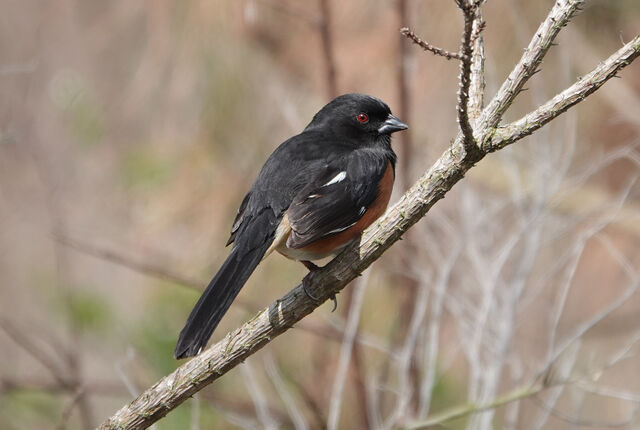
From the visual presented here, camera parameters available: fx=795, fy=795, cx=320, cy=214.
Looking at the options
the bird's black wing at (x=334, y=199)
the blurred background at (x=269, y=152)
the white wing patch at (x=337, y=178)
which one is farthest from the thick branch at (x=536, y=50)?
the blurred background at (x=269, y=152)

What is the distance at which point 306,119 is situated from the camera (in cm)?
431

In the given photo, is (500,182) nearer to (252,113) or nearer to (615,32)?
(615,32)

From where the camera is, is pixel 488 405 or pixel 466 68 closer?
pixel 466 68

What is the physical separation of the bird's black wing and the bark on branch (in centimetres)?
46

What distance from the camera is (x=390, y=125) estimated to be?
126 inches

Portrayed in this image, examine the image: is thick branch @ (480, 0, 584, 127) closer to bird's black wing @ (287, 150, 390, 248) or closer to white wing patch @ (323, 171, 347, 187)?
bird's black wing @ (287, 150, 390, 248)

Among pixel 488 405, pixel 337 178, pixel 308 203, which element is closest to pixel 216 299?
pixel 308 203

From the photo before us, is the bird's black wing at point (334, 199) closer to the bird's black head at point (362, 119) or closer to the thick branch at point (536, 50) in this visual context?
the bird's black head at point (362, 119)

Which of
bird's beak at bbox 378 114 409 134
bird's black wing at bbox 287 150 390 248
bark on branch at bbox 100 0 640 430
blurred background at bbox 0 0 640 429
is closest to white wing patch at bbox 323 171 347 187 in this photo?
bird's black wing at bbox 287 150 390 248

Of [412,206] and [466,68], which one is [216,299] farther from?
[466,68]

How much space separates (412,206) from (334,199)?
2.32 feet

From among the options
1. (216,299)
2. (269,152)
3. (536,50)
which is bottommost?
(536,50)

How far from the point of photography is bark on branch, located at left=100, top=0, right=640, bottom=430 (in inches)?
75.1

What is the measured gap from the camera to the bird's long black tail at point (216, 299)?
7.04 ft
